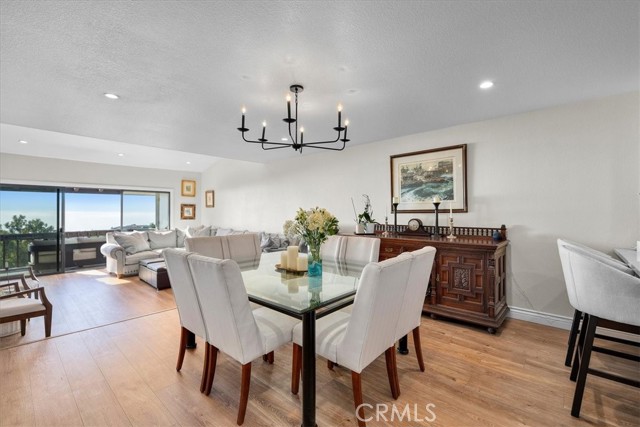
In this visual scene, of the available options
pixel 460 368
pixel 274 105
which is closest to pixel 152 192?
pixel 274 105

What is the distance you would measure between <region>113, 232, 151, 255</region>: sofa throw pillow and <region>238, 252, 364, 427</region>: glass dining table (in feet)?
14.2

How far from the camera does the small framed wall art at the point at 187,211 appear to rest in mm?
7771

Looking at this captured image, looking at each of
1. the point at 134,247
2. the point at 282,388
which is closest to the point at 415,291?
the point at 282,388

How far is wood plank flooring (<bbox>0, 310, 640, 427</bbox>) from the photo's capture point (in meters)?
1.76

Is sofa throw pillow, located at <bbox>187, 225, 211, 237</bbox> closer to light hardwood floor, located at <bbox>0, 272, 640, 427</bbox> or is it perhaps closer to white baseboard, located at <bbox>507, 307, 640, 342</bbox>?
light hardwood floor, located at <bbox>0, 272, 640, 427</bbox>

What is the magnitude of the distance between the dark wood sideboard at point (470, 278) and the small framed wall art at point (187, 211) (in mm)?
A: 6397

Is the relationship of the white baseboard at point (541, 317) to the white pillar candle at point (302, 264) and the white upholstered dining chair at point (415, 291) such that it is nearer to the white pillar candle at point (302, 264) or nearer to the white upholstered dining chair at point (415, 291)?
the white upholstered dining chair at point (415, 291)

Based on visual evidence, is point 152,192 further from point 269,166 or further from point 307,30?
point 307,30

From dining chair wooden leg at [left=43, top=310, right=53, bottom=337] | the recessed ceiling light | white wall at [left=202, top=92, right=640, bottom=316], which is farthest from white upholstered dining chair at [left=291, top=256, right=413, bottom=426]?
dining chair wooden leg at [left=43, top=310, right=53, bottom=337]

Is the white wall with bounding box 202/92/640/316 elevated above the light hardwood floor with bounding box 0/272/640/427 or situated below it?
above

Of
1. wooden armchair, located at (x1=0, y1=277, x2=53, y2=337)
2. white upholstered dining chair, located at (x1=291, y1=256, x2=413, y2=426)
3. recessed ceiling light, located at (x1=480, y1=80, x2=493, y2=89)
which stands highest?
recessed ceiling light, located at (x1=480, y1=80, x2=493, y2=89)

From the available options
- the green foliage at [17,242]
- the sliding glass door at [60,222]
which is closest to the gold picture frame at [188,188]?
the sliding glass door at [60,222]

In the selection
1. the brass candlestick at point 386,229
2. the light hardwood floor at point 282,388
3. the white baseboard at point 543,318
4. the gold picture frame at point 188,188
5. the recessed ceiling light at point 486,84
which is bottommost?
the light hardwood floor at point 282,388

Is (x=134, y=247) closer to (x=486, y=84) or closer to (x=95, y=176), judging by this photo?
(x=95, y=176)
